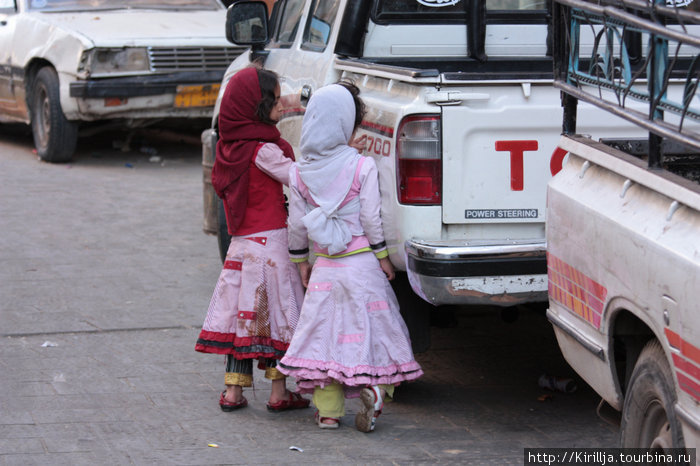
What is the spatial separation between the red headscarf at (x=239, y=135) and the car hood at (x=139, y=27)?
6358 mm

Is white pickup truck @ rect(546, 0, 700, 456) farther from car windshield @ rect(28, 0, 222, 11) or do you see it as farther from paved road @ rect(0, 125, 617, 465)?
car windshield @ rect(28, 0, 222, 11)

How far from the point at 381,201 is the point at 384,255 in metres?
0.23

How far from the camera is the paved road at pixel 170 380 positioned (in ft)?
14.1

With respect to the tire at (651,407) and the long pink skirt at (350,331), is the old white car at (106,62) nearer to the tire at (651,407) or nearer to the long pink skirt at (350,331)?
the long pink skirt at (350,331)

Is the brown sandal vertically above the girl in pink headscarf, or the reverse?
the girl in pink headscarf

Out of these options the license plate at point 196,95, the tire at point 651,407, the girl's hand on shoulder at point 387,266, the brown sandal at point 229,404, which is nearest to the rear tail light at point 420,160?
the girl's hand on shoulder at point 387,266

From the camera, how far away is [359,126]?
4.67 metres

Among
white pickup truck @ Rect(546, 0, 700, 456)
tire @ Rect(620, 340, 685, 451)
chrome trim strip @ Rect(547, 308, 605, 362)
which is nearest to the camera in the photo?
white pickup truck @ Rect(546, 0, 700, 456)

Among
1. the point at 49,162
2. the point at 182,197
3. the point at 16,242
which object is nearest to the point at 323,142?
the point at 16,242

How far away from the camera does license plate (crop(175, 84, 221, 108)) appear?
10891mm

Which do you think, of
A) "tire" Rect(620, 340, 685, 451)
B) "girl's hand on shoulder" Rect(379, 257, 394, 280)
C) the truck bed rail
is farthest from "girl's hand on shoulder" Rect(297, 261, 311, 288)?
A: "tire" Rect(620, 340, 685, 451)

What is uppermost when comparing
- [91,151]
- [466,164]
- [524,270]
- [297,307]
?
[466,164]

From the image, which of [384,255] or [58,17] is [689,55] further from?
[58,17]

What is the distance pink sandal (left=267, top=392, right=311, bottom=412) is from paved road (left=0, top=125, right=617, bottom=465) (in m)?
0.06
